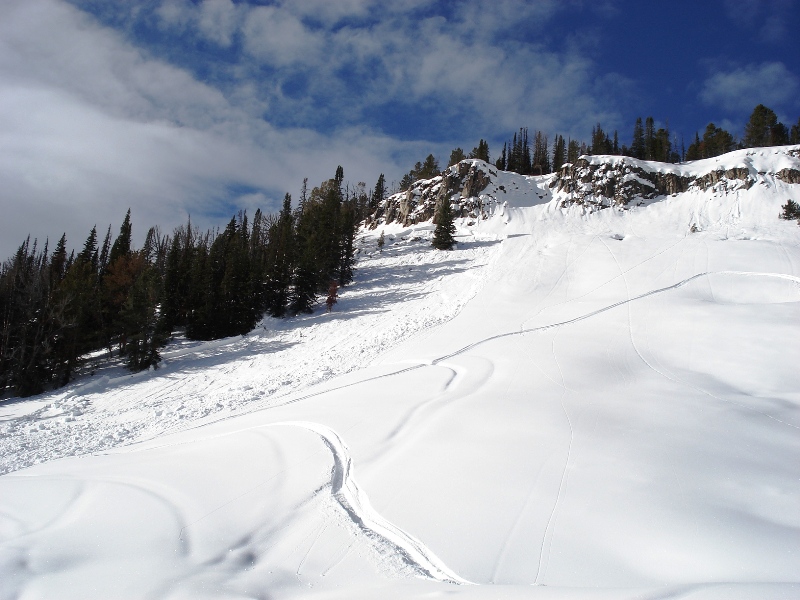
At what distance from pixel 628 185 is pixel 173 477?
67.3 meters

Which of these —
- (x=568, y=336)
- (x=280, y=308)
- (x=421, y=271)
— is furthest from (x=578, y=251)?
(x=280, y=308)

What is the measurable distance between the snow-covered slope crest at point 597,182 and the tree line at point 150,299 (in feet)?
92.6

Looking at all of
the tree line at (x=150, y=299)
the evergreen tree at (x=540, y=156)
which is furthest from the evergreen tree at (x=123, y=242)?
the evergreen tree at (x=540, y=156)

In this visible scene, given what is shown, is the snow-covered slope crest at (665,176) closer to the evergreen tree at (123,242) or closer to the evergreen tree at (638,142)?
the evergreen tree at (638,142)

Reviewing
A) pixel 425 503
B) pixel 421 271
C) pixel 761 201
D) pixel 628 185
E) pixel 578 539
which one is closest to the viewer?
pixel 578 539

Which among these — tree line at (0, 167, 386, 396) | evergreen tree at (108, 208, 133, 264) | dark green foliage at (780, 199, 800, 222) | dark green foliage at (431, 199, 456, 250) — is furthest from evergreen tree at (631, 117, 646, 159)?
evergreen tree at (108, 208, 133, 264)

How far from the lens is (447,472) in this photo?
6.68 m

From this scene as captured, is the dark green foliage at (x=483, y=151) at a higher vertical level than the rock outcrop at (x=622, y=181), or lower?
higher

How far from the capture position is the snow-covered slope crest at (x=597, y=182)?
53.6 m

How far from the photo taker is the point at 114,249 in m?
50.3

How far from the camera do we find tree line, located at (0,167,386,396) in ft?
73.9

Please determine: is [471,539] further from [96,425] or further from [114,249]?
[114,249]

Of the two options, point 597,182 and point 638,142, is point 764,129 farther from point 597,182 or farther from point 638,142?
point 597,182

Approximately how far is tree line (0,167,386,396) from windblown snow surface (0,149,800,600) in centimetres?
318
